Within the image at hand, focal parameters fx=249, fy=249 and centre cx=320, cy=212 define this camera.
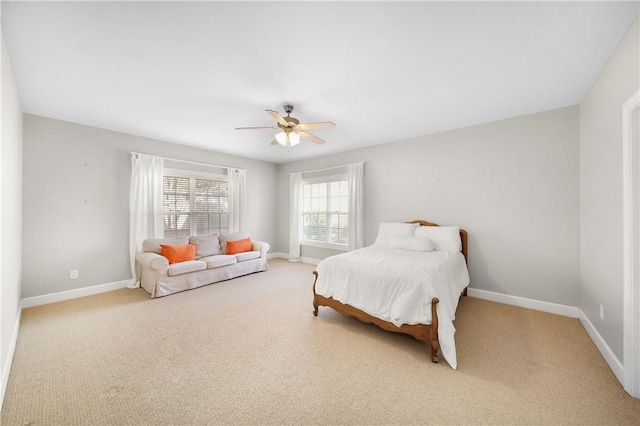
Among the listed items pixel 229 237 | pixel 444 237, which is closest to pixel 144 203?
pixel 229 237

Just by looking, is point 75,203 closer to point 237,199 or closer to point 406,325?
point 237,199

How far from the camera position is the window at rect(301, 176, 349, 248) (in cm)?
548

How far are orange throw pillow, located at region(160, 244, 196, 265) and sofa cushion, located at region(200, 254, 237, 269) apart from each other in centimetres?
25

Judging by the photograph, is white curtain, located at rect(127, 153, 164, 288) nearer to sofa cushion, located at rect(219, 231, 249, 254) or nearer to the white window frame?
sofa cushion, located at rect(219, 231, 249, 254)

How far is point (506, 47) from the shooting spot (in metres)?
1.97

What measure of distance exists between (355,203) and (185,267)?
10.6ft

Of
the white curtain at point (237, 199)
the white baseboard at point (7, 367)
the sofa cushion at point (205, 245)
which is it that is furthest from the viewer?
the white curtain at point (237, 199)

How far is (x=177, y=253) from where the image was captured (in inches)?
160

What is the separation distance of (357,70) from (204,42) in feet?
4.25

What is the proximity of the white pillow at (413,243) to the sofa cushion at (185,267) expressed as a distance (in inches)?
123

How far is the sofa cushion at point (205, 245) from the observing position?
4.59m

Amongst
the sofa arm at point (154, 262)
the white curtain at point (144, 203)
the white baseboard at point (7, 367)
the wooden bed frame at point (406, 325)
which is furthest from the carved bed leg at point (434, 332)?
the white curtain at point (144, 203)

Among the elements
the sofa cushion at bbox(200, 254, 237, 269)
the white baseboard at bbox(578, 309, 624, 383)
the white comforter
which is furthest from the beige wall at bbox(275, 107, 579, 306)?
the sofa cushion at bbox(200, 254, 237, 269)

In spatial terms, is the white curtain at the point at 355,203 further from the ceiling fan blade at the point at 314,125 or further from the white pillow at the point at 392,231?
the ceiling fan blade at the point at 314,125
